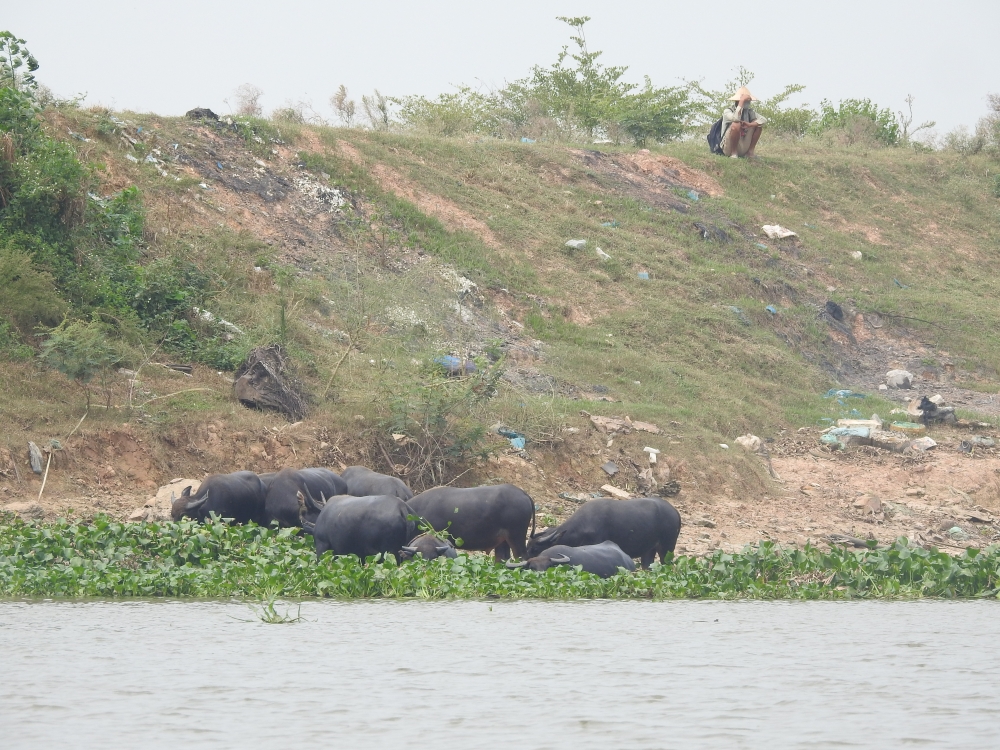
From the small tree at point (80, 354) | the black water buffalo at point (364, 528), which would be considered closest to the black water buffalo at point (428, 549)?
→ the black water buffalo at point (364, 528)

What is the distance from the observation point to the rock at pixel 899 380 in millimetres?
24169

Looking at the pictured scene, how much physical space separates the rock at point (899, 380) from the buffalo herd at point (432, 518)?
1466 cm

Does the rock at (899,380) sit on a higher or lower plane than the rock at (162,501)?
higher

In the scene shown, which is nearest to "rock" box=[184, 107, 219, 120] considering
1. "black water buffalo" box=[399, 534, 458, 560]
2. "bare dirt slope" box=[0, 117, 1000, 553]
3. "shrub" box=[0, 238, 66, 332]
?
"bare dirt slope" box=[0, 117, 1000, 553]

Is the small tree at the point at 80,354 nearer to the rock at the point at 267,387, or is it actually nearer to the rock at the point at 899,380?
the rock at the point at 267,387

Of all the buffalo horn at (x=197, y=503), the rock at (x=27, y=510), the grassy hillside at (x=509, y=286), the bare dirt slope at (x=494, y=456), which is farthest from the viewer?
the grassy hillside at (x=509, y=286)

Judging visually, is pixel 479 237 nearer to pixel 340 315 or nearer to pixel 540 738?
pixel 340 315

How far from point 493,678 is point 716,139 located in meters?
30.1

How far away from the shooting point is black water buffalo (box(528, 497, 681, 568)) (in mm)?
10461

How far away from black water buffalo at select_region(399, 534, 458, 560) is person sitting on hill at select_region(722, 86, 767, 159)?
25.4 metres

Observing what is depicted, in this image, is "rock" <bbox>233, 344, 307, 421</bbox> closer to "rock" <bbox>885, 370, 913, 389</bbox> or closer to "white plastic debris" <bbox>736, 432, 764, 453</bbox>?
"white plastic debris" <bbox>736, 432, 764, 453</bbox>

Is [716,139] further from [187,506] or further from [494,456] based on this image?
[187,506]

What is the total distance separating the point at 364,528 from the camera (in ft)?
31.1

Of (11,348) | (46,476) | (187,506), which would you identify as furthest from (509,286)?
(187,506)
